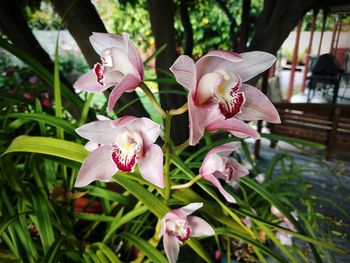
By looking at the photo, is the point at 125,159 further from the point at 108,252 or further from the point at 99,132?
the point at 108,252

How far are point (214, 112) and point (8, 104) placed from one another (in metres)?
0.47

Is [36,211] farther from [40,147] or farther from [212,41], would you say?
[212,41]

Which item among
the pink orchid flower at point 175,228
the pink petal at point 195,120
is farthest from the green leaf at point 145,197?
the pink petal at point 195,120

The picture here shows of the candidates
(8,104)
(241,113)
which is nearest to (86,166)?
(241,113)

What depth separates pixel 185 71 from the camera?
24 centimetres

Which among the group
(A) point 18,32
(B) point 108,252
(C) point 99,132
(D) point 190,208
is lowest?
(B) point 108,252

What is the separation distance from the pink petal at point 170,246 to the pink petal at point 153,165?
99mm

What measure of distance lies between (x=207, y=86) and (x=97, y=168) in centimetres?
15

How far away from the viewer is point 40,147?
315 mm

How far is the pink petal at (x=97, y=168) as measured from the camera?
0.30m

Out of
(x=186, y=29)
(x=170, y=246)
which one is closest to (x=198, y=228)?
(x=170, y=246)

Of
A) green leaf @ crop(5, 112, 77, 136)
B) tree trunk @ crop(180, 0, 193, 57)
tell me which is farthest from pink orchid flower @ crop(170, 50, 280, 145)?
tree trunk @ crop(180, 0, 193, 57)

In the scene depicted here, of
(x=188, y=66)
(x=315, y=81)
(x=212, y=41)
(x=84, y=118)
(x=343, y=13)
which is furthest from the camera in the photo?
(x=212, y=41)

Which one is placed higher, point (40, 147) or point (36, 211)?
point (40, 147)
